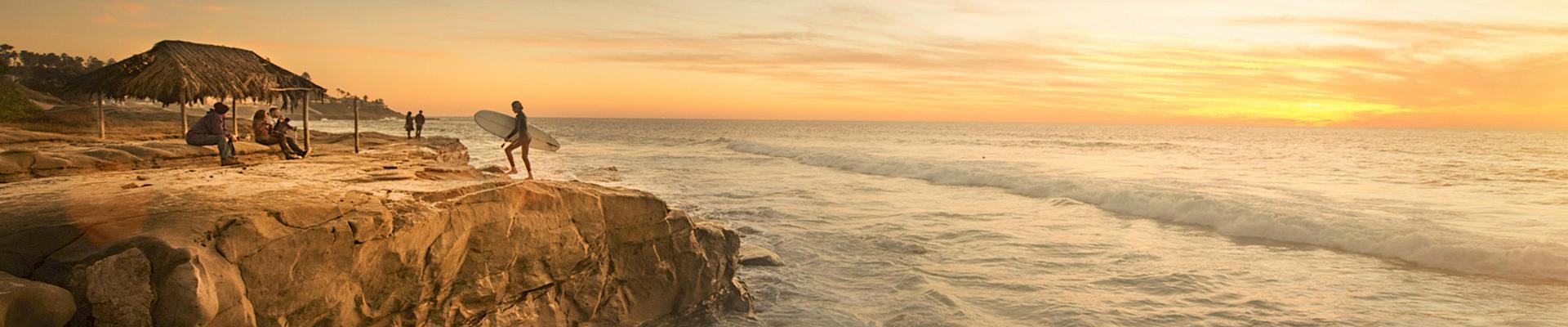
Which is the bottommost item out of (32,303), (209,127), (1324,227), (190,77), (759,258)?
(759,258)

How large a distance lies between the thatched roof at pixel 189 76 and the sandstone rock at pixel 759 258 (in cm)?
1115

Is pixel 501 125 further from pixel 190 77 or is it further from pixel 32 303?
pixel 32 303

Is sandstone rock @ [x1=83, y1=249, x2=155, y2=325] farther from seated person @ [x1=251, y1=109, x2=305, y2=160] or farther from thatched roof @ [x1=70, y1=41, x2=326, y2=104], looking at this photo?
thatched roof @ [x1=70, y1=41, x2=326, y2=104]

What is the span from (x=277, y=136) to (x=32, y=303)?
35.1ft

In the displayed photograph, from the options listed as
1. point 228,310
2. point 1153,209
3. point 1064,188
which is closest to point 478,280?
point 228,310

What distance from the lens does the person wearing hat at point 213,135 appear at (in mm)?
11289

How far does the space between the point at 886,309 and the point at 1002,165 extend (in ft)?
71.2

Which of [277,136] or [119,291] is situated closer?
[119,291]

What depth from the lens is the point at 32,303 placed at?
3.69 m

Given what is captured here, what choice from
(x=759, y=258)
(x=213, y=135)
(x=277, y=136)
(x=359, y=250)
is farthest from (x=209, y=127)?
(x=759, y=258)

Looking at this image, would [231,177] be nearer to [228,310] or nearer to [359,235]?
[359,235]

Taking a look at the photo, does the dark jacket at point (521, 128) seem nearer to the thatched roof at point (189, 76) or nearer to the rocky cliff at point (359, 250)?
the rocky cliff at point (359, 250)

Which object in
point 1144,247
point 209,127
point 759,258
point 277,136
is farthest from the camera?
point 277,136

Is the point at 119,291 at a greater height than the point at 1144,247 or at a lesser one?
greater
